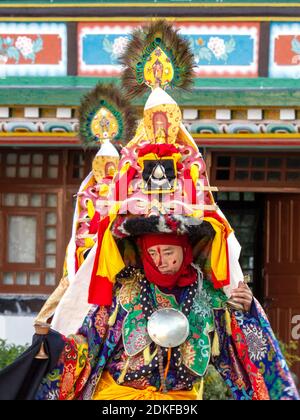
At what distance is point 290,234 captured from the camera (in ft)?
32.5

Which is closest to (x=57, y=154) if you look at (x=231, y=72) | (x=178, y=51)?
Result: (x=231, y=72)

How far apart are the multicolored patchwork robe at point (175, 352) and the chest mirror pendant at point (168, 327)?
0.17 feet

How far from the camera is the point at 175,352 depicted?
4176 mm

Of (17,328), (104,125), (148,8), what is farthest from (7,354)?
(148,8)

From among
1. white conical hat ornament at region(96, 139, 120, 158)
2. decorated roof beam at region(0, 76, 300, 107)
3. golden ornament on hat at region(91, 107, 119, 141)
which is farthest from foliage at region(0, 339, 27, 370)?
decorated roof beam at region(0, 76, 300, 107)

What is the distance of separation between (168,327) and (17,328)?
5666 mm

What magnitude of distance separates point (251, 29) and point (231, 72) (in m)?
0.44

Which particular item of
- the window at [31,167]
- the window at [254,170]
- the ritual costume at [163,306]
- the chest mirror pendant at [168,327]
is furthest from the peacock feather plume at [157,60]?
the window at [31,167]

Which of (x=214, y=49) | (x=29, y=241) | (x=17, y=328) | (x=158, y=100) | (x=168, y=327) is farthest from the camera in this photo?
(x=29, y=241)

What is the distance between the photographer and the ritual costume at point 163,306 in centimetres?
411

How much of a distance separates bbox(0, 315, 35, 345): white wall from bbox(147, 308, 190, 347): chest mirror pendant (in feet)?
18.0

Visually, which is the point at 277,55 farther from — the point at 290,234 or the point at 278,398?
the point at 278,398

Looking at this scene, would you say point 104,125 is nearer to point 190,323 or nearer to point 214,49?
point 214,49

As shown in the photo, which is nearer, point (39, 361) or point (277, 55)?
point (39, 361)
